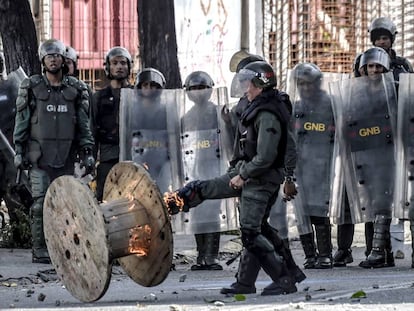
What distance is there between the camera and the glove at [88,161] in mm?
14562

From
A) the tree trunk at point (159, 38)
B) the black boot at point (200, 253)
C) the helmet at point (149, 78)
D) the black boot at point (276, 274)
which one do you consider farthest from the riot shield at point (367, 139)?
the tree trunk at point (159, 38)

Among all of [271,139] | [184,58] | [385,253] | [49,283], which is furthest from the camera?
[184,58]

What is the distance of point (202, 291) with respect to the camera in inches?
474

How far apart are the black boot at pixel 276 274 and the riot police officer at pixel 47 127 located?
143 inches

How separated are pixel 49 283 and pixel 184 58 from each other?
10.9 metres

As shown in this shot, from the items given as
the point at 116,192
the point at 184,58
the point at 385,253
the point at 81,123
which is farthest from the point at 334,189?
the point at 184,58

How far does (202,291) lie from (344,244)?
9.92ft

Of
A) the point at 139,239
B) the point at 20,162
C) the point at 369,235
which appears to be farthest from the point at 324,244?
the point at 139,239

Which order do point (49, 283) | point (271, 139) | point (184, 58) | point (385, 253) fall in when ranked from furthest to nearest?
point (184, 58) → point (385, 253) → point (49, 283) → point (271, 139)

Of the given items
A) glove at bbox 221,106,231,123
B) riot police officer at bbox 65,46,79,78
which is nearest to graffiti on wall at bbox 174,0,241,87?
riot police officer at bbox 65,46,79,78

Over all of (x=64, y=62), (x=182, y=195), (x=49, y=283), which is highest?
(x=64, y=62)

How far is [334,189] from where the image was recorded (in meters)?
14.3

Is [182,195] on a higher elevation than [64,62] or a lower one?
lower

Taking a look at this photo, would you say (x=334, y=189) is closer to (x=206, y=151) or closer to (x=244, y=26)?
(x=206, y=151)
